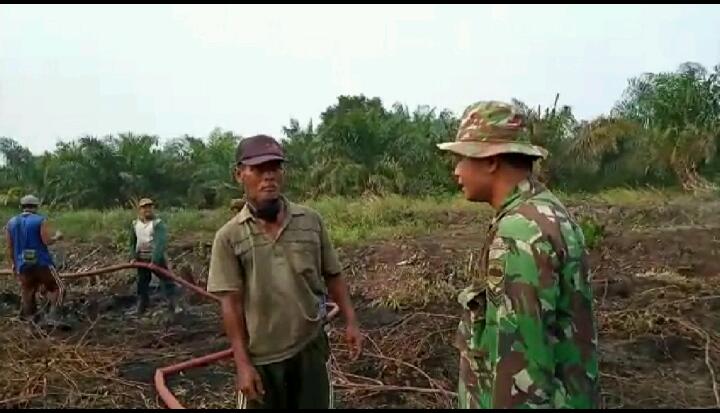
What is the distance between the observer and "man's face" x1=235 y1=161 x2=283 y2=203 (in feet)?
11.1

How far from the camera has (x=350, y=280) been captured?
11664mm

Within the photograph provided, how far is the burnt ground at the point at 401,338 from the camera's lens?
5.87m

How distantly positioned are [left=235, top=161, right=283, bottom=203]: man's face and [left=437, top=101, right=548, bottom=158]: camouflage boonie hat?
1139 millimetres

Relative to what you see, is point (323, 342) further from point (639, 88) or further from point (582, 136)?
point (639, 88)

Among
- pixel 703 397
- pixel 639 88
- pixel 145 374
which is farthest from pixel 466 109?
pixel 639 88

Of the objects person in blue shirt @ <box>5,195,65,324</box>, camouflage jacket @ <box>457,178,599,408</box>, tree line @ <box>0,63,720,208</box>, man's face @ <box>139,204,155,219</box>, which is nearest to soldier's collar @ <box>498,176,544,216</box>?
camouflage jacket @ <box>457,178,599,408</box>

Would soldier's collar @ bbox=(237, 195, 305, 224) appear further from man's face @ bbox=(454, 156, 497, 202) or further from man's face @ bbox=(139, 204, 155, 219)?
man's face @ bbox=(139, 204, 155, 219)

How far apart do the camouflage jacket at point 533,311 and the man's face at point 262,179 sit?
4.05ft

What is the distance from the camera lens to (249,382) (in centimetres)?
331

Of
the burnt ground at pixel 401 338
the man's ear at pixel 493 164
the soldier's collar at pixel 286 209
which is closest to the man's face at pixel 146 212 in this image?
the burnt ground at pixel 401 338

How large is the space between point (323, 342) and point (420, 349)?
3.04m

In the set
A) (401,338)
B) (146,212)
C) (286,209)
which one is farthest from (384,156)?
(286,209)

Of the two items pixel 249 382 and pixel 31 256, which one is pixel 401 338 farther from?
pixel 31 256

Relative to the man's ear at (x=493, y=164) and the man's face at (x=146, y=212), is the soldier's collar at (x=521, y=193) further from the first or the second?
the man's face at (x=146, y=212)
